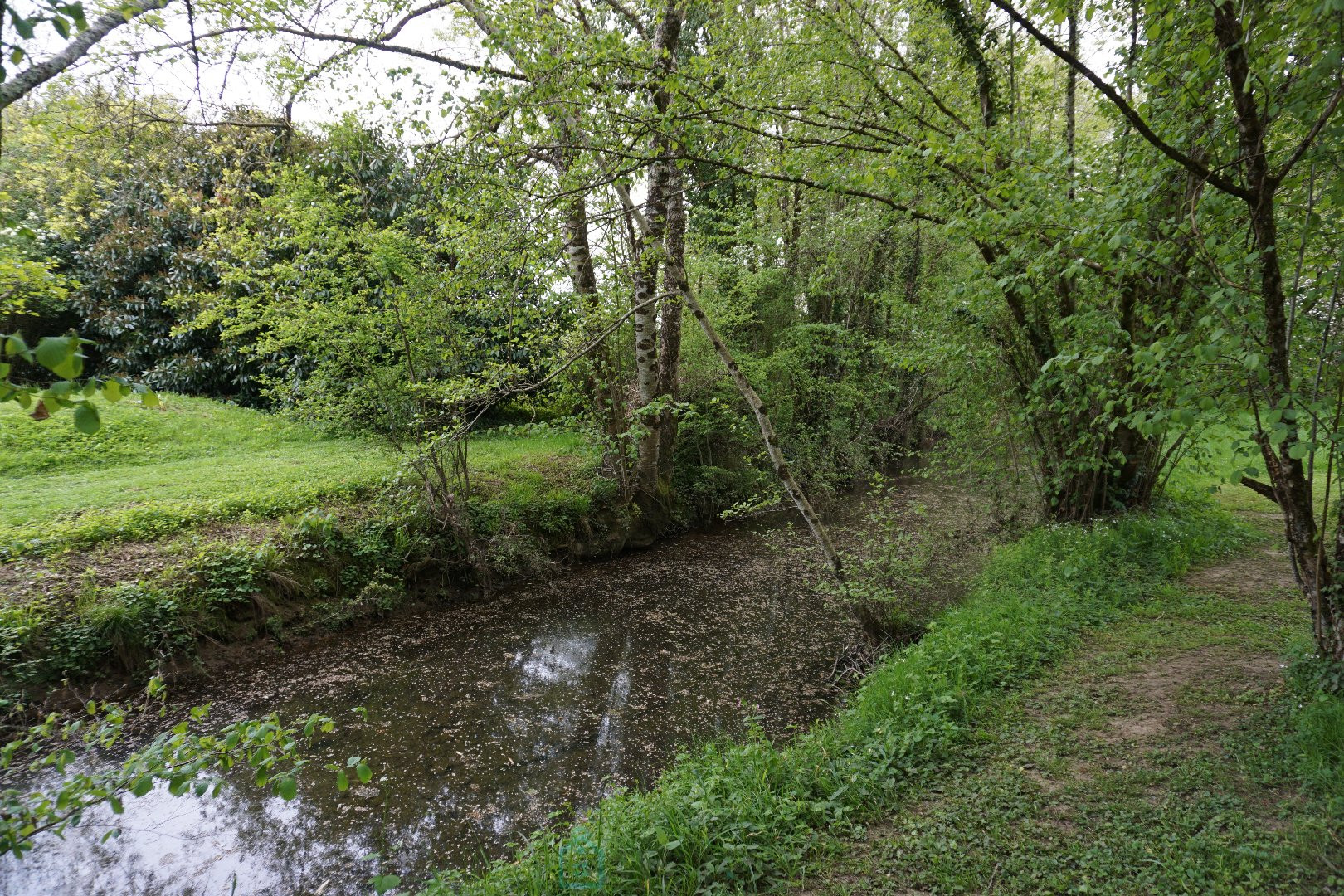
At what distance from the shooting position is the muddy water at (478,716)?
419 cm

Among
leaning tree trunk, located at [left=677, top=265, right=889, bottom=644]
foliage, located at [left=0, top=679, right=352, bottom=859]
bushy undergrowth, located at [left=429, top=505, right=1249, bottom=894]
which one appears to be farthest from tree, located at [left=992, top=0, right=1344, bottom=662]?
foliage, located at [left=0, top=679, right=352, bottom=859]

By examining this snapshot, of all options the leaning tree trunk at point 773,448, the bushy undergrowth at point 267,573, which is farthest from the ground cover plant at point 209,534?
the leaning tree trunk at point 773,448

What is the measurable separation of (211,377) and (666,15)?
37.9 feet

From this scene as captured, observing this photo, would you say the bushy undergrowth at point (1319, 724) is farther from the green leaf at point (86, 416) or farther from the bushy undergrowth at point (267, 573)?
the bushy undergrowth at point (267, 573)

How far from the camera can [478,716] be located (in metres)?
5.85

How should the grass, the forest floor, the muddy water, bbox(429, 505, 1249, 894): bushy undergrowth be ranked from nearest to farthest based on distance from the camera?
1. the forest floor
2. bbox(429, 505, 1249, 894): bushy undergrowth
3. the muddy water
4. the grass

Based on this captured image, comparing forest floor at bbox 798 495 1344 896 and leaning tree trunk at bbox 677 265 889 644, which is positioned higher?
leaning tree trunk at bbox 677 265 889 644

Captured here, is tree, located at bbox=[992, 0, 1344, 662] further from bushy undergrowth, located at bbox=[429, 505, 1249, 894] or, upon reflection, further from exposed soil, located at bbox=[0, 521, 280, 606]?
exposed soil, located at bbox=[0, 521, 280, 606]

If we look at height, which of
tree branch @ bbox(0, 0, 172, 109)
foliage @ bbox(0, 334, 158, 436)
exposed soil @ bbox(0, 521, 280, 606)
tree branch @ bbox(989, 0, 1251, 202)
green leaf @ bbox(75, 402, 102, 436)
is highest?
tree branch @ bbox(0, 0, 172, 109)

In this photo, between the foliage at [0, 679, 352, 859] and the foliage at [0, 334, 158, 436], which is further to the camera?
the foliage at [0, 679, 352, 859]

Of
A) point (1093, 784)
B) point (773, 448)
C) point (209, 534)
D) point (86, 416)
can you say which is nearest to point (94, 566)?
point (209, 534)

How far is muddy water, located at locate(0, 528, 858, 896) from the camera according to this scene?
419 centimetres

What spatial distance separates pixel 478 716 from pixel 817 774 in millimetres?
3222

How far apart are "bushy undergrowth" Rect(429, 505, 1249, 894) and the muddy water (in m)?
0.64
